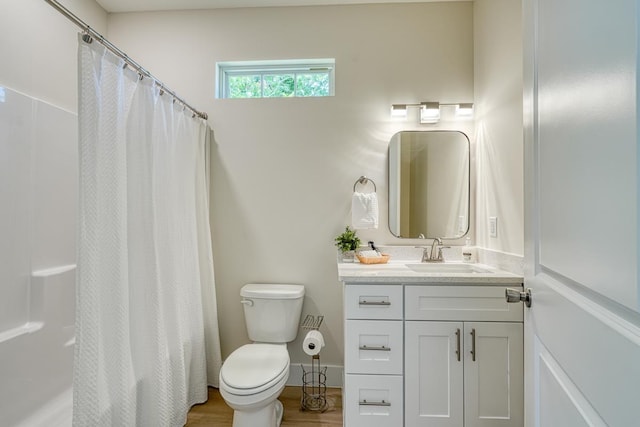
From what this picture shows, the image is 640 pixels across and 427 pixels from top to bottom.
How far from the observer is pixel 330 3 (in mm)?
2135

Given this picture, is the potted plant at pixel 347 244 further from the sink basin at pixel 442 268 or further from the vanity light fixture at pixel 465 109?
the vanity light fixture at pixel 465 109

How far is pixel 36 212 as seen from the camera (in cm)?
166

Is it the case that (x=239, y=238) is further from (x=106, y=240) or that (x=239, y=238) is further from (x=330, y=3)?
(x=330, y=3)

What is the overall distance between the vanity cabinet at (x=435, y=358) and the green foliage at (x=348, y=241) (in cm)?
54

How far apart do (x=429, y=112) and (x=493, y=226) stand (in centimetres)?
87

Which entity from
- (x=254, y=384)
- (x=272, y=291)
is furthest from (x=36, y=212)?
(x=254, y=384)

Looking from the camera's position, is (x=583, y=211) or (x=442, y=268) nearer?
(x=583, y=211)

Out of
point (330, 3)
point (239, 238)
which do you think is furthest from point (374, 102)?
point (239, 238)

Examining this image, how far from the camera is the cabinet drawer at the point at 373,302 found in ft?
5.02

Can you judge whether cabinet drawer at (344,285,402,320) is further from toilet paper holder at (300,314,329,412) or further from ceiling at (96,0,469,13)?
ceiling at (96,0,469,13)

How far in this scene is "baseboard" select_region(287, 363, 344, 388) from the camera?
214 cm

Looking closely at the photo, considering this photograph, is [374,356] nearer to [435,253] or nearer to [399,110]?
[435,253]

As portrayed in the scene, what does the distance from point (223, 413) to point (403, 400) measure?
1101 mm

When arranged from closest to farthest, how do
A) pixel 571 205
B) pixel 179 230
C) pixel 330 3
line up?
pixel 571 205, pixel 179 230, pixel 330 3
